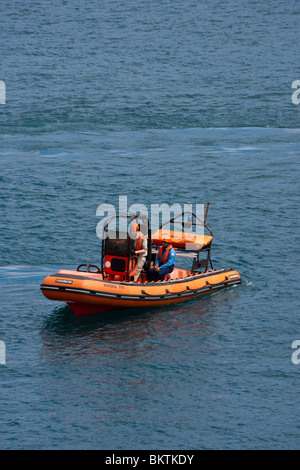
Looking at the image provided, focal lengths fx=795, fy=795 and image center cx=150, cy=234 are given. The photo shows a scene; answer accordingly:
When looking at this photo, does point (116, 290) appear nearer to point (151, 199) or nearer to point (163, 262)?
point (163, 262)

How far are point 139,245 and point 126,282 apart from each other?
1.25 meters

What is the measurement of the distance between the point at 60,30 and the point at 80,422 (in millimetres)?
48183

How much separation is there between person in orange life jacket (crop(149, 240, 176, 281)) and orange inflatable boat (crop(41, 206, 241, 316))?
0.69 feet

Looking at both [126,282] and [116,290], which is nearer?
[116,290]

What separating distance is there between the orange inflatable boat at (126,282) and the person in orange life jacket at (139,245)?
15cm

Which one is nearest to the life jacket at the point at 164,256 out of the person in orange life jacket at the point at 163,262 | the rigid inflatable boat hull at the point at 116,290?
the person in orange life jacket at the point at 163,262

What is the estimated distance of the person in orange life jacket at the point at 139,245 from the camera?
2384cm

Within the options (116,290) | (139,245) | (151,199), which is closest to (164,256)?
(139,245)

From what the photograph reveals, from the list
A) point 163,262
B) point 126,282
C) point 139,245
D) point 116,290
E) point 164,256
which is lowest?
point 116,290

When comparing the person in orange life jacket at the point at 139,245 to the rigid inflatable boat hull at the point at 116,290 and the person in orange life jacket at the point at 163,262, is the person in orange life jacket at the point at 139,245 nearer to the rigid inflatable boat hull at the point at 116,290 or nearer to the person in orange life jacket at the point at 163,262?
the person in orange life jacket at the point at 163,262

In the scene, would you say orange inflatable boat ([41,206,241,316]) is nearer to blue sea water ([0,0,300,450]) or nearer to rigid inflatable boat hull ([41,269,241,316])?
rigid inflatable boat hull ([41,269,241,316])

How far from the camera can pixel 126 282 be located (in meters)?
23.9

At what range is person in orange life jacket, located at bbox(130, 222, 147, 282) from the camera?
23.8 m
